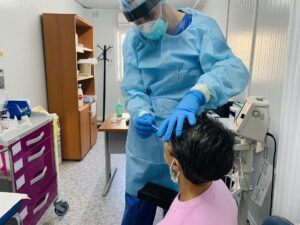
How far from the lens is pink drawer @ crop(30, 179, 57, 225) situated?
1851mm

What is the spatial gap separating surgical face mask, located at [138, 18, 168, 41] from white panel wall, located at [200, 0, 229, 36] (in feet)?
8.16

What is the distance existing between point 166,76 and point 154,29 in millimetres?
221

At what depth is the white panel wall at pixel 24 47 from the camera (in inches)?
95.7

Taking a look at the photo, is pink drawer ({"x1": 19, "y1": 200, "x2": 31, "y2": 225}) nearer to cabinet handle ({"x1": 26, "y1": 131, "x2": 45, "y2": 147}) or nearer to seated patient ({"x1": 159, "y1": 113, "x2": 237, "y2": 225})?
cabinet handle ({"x1": 26, "y1": 131, "x2": 45, "y2": 147})

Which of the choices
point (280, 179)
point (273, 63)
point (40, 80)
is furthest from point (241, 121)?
point (40, 80)

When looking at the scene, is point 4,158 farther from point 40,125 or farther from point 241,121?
point 241,121

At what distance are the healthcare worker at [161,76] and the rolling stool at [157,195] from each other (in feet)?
0.24

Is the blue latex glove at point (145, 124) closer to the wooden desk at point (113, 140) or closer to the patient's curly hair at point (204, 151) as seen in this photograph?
the patient's curly hair at point (204, 151)

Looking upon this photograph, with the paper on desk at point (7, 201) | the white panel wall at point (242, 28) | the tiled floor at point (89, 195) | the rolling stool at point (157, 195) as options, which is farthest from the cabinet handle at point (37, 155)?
the white panel wall at point (242, 28)

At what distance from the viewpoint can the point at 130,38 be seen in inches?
50.5

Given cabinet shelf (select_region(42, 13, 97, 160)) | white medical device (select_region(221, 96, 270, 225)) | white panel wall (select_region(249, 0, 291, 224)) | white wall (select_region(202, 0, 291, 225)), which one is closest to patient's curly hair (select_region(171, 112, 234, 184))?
white medical device (select_region(221, 96, 270, 225))

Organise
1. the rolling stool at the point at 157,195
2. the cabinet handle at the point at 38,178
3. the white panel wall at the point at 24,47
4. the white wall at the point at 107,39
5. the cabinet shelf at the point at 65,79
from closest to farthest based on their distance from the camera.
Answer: the rolling stool at the point at 157,195
the cabinet handle at the point at 38,178
the white panel wall at the point at 24,47
the cabinet shelf at the point at 65,79
the white wall at the point at 107,39

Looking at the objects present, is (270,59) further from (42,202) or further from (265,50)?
(42,202)

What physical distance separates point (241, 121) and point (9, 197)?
3.76 feet
